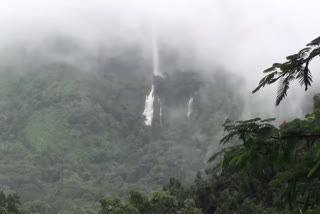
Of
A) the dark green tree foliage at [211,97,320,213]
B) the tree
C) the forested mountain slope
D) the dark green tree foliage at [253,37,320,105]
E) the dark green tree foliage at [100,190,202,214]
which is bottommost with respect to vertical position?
the dark green tree foliage at [211,97,320,213]

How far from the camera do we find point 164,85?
655 feet

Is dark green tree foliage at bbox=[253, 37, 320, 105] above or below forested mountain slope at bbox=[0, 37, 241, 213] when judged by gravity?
below

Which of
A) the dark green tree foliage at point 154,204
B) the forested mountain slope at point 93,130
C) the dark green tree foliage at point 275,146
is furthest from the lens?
the forested mountain slope at point 93,130

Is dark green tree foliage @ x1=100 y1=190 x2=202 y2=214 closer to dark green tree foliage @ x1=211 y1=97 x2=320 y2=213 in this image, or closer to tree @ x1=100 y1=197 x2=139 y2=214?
tree @ x1=100 y1=197 x2=139 y2=214

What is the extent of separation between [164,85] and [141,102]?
54.7 ft

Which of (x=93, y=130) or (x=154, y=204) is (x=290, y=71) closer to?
(x=154, y=204)

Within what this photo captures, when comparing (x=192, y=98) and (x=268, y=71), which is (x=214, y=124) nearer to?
(x=192, y=98)

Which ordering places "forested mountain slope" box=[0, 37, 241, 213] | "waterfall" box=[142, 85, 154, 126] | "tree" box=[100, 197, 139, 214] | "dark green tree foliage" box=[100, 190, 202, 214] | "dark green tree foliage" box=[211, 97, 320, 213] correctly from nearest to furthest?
"dark green tree foliage" box=[211, 97, 320, 213], "tree" box=[100, 197, 139, 214], "dark green tree foliage" box=[100, 190, 202, 214], "forested mountain slope" box=[0, 37, 241, 213], "waterfall" box=[142, 85, 154, 126]

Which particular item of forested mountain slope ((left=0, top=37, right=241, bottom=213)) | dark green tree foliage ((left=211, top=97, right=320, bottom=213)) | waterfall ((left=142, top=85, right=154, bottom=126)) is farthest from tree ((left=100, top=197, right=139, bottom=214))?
waterfall ((left=142, top=85, right=154, bottom=126))

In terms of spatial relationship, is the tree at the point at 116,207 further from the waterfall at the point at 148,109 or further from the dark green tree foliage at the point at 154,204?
the waterfall at the point at 148,109

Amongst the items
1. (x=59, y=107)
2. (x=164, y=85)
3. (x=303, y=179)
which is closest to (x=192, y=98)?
(x=164, y=85)

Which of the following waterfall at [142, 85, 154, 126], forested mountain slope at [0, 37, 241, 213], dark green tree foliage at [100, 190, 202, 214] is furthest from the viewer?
waterfall at [142, 85, 154, 126]

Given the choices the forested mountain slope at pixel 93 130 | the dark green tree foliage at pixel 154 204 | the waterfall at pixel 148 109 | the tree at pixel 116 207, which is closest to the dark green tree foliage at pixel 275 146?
the tree at pixel 116 207

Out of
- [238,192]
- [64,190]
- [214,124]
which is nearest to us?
[238,192]
